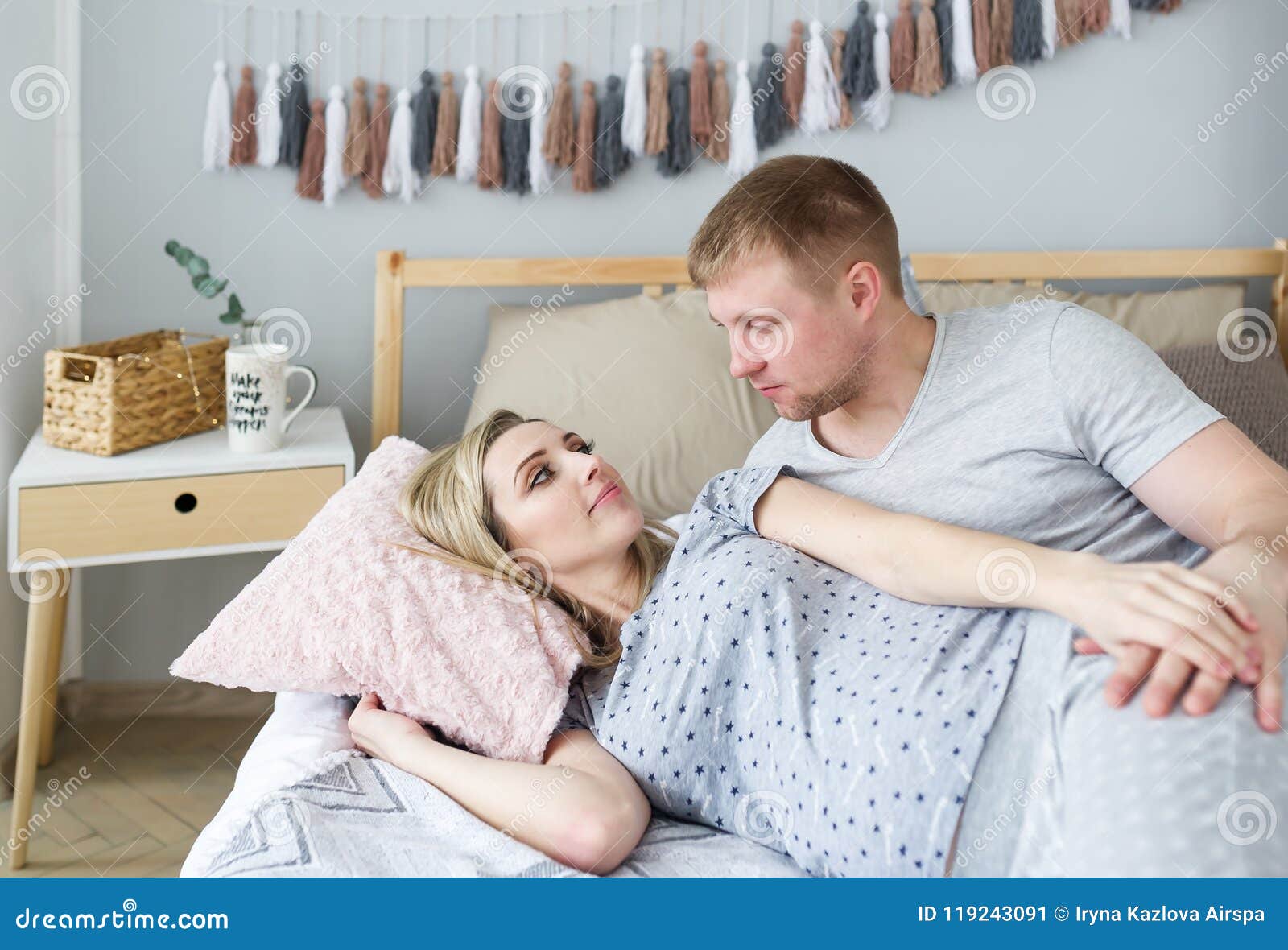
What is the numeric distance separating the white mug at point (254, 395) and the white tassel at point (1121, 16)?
5.48ft

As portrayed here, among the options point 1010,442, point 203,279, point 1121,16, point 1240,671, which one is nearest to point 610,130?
point 203,279

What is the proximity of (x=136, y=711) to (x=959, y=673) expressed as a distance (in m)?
1.91

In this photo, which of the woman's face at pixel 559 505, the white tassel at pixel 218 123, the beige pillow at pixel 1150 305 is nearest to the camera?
the woman's face at pixel 559 505

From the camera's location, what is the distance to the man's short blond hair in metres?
1.34

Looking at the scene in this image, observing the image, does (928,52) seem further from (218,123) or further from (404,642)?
(404,642)

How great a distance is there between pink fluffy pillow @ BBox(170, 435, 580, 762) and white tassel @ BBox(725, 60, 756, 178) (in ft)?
3.94

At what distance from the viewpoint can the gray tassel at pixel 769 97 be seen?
88.0 inches

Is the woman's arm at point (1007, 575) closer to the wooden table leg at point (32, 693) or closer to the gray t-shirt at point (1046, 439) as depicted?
the gray t-shirt at point (1046, 439)

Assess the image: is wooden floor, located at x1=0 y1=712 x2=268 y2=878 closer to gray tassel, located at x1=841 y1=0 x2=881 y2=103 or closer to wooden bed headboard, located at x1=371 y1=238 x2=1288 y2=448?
wooden bed headboard, located at x1=371 y1=238 x2=1288 y2=448

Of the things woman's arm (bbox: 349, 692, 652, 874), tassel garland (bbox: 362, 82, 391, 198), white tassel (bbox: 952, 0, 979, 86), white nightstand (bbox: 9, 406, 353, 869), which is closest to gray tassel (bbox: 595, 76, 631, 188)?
tassel garland (bbox: 362, 82, 391, 198)

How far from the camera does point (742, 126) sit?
7.37 ft

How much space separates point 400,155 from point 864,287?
120 centimetres

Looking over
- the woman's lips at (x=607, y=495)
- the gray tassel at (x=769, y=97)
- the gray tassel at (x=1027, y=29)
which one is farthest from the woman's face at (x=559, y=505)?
the gray tassel at (x=1027, y=29)

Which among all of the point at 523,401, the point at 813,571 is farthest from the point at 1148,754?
the point at 523,401
